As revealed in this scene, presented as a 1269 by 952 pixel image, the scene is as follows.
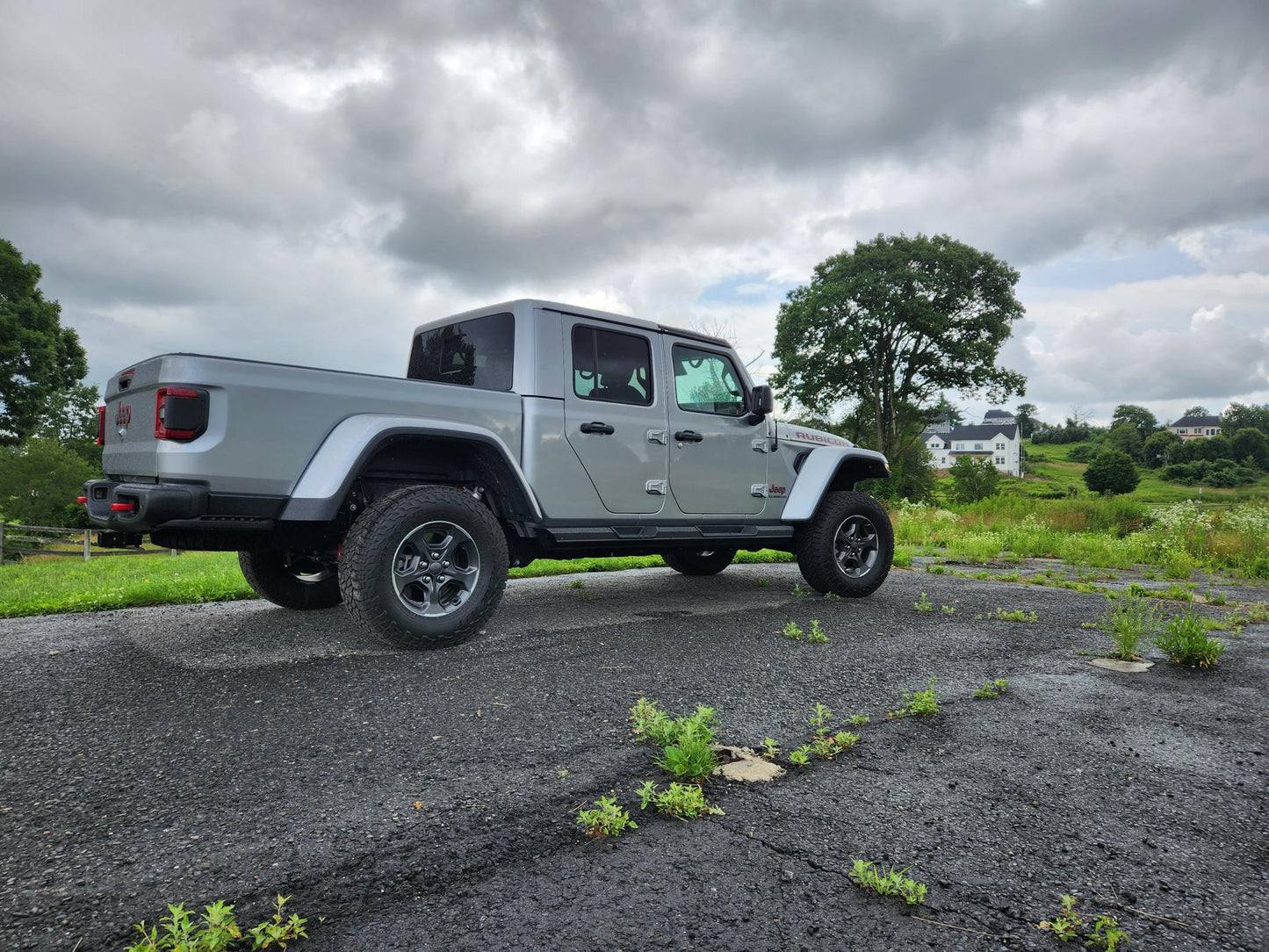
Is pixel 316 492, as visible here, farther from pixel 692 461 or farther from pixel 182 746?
pixel 692 461

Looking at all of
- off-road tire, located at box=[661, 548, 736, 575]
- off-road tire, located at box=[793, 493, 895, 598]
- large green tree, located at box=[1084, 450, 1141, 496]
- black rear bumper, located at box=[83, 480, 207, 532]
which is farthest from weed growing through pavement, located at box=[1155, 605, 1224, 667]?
large green tree, located at box=[1084, 450, 1141, 496]

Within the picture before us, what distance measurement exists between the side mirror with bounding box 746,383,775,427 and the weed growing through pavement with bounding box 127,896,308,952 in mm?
4873

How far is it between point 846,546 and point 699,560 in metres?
1.76

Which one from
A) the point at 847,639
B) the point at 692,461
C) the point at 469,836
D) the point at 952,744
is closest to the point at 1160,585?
the point at 847,639

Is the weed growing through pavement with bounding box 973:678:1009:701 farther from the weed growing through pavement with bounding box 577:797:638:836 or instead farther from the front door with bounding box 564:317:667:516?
the front door with bounding box 564:317:667:516

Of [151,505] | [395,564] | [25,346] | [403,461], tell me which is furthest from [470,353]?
[25,346]

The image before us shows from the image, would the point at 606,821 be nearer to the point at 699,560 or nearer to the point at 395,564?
the point at 395,564

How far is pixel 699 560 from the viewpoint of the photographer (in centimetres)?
768

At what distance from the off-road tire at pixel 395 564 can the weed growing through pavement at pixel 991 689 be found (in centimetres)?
259

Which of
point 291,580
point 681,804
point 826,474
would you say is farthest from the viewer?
point 826,474

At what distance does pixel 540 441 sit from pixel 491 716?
1.97 metres

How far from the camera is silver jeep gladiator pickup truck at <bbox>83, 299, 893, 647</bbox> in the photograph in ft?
11.6

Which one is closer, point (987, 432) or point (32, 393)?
point (32, 393)

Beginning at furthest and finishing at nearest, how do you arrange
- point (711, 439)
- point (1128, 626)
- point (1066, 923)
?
point (711, 439), point (1128, 626), point (1066, 923)
